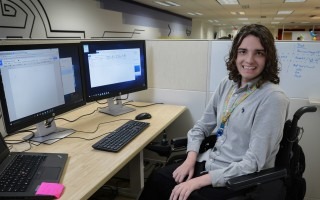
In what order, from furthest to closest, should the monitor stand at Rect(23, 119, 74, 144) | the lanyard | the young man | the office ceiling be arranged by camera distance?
the office ceiling
the monitor stand at Rect(23, 119, 74, 144)
the lanyard
the young man

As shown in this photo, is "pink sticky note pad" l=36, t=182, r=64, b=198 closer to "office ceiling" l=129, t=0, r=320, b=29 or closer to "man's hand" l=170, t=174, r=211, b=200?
"man's hand" l=170, t=174, r=211, b=200

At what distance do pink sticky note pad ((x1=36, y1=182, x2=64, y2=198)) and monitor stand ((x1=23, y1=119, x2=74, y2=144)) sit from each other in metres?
0.47

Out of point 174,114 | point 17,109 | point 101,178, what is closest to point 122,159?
point 101,178

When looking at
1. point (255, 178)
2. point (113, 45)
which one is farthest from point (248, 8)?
point (255, 178)

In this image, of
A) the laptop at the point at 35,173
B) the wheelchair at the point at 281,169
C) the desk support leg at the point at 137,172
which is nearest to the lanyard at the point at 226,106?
the wheelchair at the point at 281,169

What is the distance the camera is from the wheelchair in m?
1.08

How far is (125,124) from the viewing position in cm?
160

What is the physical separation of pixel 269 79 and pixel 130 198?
4.49 ft

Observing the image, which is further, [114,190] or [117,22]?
[117,22]

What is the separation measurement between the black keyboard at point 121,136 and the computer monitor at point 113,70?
1.03ft

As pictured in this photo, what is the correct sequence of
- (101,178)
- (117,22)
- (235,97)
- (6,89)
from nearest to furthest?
(101,178), (6,89), (235,97), (117,22)

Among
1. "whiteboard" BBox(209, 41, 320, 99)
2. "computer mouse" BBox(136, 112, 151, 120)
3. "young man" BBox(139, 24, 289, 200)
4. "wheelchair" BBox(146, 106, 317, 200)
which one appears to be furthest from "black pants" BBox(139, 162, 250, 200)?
"whiteboard" BBox(209, 41, 320, 99)

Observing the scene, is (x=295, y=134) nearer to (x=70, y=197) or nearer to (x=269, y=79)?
(x=269, y=79)

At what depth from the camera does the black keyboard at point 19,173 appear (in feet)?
3.05
